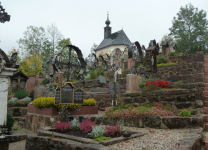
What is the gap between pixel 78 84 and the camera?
627 inches

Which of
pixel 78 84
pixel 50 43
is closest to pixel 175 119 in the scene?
pixel 78 84

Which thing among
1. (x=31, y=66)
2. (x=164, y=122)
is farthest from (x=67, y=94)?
(x=31, y=66)

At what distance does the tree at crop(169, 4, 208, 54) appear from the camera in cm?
3028

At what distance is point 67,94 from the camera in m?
6.74

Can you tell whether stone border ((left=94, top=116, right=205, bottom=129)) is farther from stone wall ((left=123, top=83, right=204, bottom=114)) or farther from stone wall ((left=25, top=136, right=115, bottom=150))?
stone wall ((left=25, top=136, right=115, bottom=150))

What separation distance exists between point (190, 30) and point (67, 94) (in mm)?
32112

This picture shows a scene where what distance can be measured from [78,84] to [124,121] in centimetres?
961

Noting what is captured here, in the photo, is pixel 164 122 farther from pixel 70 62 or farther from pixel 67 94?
pixel 70 62

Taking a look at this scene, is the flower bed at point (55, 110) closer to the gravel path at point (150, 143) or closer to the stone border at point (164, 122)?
the stone border at point (164, 122)

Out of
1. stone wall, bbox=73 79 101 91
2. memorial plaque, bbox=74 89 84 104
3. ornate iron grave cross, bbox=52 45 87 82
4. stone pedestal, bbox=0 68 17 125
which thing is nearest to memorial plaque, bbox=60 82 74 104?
memorial plaque, bbox=74 89 84 104

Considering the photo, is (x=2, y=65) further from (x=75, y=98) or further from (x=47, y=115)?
(x=47, y=115)

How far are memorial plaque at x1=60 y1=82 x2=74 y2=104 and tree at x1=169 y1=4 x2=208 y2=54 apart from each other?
27.3m

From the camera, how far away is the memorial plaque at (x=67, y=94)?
6.64 metres

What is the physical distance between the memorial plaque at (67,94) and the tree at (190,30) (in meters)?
27.3
